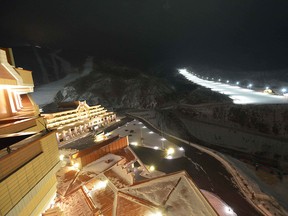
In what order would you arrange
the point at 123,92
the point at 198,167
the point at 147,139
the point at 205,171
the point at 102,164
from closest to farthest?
1. the point at 102,164
2. the point at 205,171
3. the point at 198,167
4. the point at 147,139
5. the point at 123,92

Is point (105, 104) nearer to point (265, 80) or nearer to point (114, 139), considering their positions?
point (114, 139)

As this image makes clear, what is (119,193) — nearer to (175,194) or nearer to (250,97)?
(175,194)

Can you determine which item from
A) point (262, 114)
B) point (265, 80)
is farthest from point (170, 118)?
point (265, 80)

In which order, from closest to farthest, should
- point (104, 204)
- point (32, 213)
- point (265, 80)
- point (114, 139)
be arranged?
point (32, 213), point (104, 204), point (114, 139), point (265, 80)

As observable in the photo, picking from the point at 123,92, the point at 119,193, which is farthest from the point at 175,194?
the point at 123,92

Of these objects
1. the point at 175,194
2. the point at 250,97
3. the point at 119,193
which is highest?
the point at 250,97

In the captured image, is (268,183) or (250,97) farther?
(250,97)

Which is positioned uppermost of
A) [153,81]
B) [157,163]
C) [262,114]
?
[153,81]
